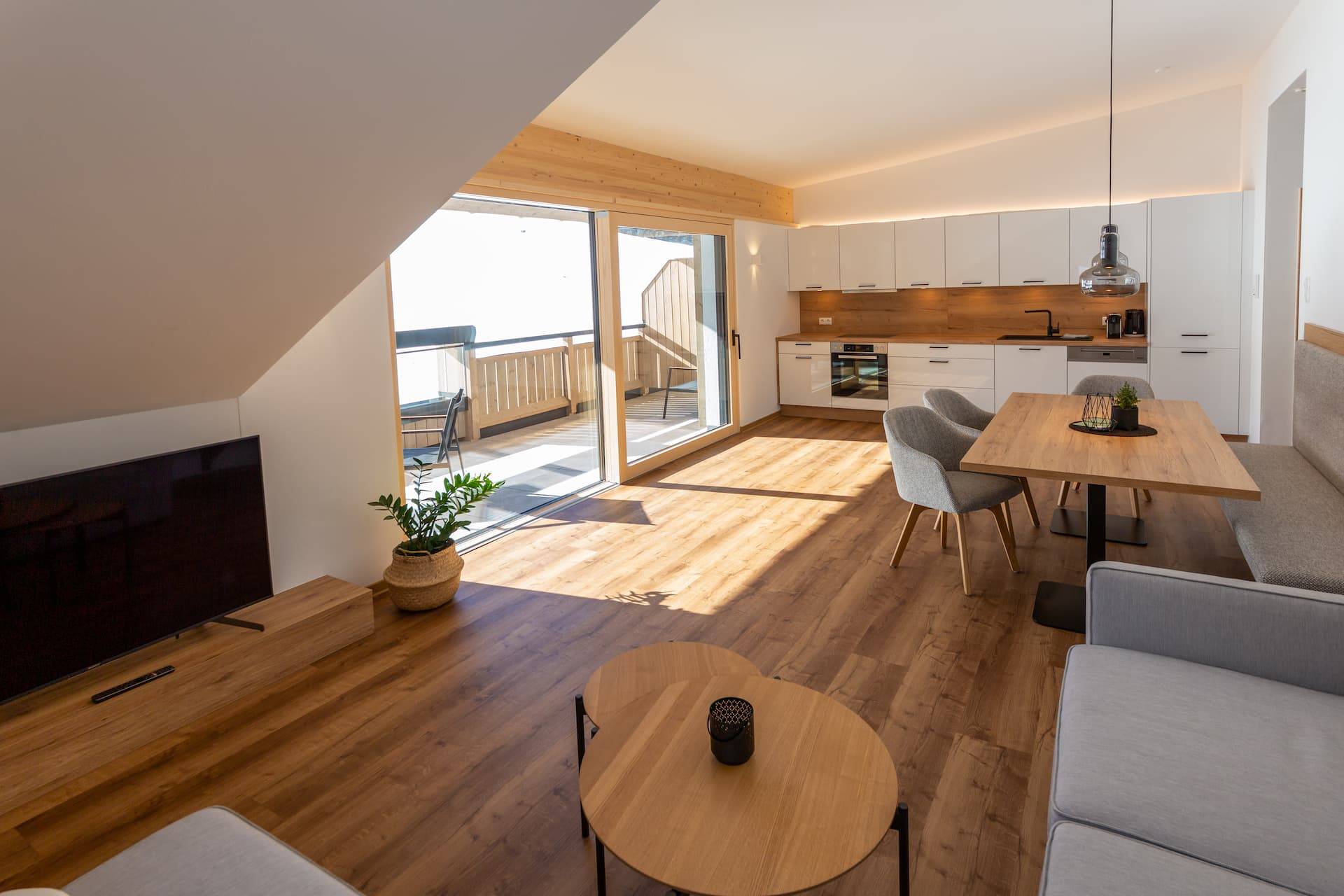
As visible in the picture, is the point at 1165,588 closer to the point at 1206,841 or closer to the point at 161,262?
the point at 1206,841

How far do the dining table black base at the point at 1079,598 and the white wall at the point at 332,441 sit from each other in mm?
3042

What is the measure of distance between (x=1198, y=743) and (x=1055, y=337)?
596 cm

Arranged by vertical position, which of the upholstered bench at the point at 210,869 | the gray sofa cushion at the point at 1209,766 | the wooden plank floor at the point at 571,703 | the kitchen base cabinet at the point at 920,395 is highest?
the kitchen base cabinet at the point at 920,395

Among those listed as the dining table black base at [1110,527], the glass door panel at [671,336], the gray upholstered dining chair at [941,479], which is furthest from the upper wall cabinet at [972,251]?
the gray upholstered dining chair at [941,479]

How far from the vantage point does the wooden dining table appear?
290cm

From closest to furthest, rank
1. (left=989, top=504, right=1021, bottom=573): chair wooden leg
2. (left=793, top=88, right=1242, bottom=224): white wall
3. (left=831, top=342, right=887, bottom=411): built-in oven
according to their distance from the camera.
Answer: (left=989, top=504, right=1021, bottom=573): chair wooden leg → (left=793, top=88, right=1242, bottom=224): white wall → (left=831, top=342, right=887, bottom=411): built-in oven

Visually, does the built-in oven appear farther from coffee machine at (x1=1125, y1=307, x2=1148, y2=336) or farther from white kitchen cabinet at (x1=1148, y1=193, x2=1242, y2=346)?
white kitchen cabinet at (x1=1148, y1=193, x2=1242, y2=346)

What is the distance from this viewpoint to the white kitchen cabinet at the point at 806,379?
818cm

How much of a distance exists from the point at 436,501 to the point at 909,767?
2.44 metres

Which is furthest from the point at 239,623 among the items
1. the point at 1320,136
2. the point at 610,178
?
the point at 1320,136

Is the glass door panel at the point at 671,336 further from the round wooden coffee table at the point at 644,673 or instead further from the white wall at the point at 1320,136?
the white wall at the point at 1320,136

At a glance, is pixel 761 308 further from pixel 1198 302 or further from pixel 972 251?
pixel 1198 302

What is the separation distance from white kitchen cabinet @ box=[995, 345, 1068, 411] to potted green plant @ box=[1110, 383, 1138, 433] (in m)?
3.27

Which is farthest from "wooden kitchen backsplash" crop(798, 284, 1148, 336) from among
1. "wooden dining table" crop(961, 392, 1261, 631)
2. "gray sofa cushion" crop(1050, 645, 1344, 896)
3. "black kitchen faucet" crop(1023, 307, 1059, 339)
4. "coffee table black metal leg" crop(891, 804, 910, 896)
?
"coffee table black metal leg" crop(891, 804, 910, 896)
